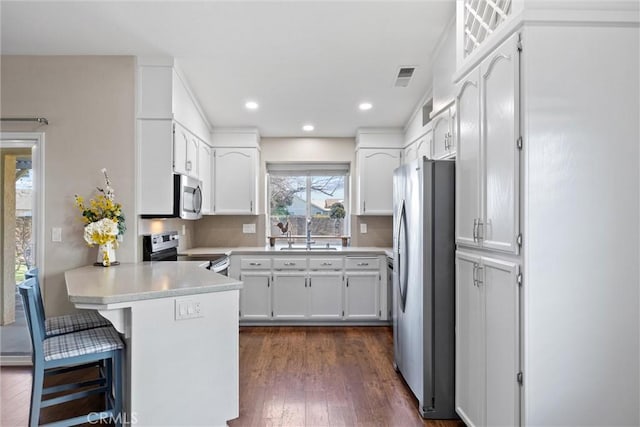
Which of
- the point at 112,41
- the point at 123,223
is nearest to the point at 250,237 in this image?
the point at 123,223

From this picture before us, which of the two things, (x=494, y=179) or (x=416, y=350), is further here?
(x=416, y=350)

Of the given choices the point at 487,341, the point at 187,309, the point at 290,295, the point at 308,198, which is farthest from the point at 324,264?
the point at 487,341

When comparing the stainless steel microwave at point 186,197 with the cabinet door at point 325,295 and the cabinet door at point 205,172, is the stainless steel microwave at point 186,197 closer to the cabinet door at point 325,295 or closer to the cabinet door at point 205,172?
the cabinet door at point 205,172

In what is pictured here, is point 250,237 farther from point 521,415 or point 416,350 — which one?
point 521,415

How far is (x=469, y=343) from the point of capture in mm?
2094

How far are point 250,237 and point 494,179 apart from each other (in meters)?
3.62

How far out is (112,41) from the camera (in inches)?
110

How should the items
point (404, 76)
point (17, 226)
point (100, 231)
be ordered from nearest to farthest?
point (100, 231) → point (17, 226) → point (404, 76)

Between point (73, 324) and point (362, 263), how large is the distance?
2902 mm

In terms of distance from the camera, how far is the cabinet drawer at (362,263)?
4348 millimetres

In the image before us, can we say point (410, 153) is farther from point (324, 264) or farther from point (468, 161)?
point (468, 161)

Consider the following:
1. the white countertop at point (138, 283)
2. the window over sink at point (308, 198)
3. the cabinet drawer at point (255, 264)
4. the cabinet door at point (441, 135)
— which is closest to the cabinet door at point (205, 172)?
the cabinet drawer at point (255, 264)

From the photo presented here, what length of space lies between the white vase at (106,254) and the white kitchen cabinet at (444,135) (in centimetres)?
267

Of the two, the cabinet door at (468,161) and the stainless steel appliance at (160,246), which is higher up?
the cabinet door at (468,161)
